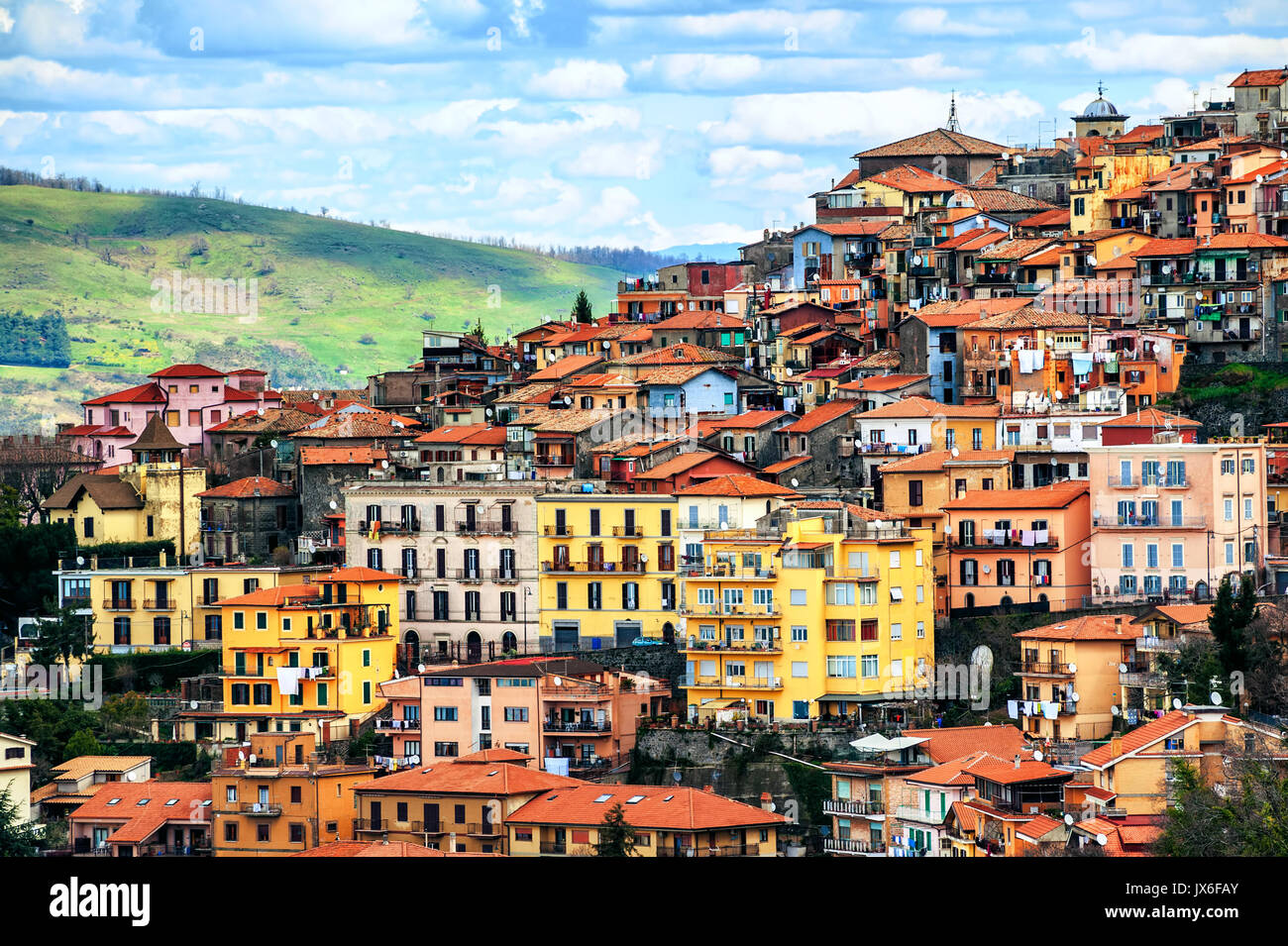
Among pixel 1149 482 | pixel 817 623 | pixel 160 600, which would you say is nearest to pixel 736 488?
pixel 817 623

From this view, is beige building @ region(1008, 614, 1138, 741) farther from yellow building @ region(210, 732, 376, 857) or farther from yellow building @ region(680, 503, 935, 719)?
yellow building @ region(210, 732, 376, 857)

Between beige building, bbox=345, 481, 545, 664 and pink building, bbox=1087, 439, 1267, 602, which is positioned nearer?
pink building, bbox=1087, 439, 1267, 602

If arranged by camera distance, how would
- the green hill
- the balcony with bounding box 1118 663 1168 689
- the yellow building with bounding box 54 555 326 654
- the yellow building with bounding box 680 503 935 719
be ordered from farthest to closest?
the green hill
the yellow building with bounding box 54 555 326 654
the yellow building with bounding box 680 503 935 719
the balcony with bounding box 1118 663 1168 689

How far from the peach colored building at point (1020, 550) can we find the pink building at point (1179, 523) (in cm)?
62

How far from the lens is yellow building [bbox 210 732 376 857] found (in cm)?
4819

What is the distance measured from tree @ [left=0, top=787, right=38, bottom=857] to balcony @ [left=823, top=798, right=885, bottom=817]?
16.0 m

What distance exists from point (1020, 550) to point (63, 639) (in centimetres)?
2454

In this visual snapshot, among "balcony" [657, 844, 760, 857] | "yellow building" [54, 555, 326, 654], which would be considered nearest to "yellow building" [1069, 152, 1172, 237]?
"yellow building" [54, 555, 326, 654]

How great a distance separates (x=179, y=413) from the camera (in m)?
78.2

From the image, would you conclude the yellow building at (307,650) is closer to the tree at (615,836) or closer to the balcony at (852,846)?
the tree at (615,836)

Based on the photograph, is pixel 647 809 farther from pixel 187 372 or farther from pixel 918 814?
pixel 187 372

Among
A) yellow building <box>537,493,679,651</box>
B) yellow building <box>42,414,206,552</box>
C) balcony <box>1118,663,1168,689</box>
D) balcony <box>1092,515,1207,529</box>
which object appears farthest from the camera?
yellow building <box>42,414,206,552</box>

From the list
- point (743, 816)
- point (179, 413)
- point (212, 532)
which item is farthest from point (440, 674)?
point (179, 413)
